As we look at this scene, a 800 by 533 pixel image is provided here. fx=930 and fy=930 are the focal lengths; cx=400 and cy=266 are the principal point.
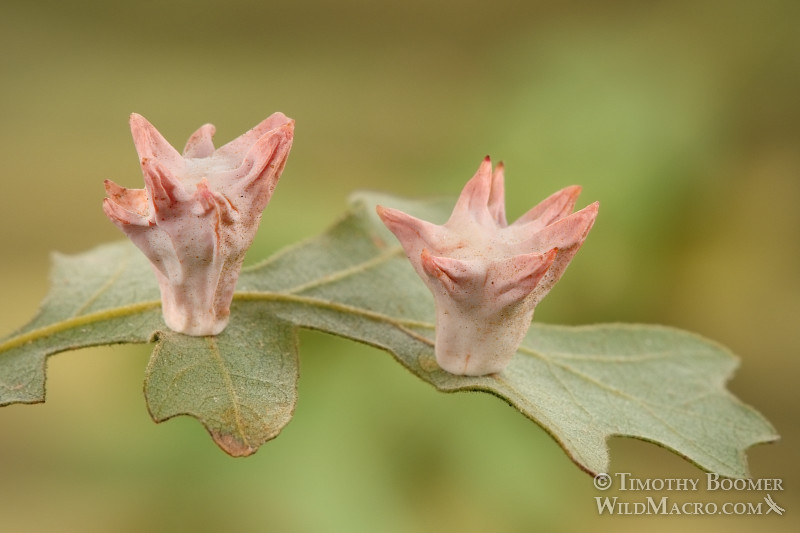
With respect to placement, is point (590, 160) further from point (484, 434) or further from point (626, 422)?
point (626, 422)

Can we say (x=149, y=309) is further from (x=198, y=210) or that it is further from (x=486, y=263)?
(x=486, y=263)

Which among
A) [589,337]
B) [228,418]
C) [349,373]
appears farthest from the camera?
[349,373]

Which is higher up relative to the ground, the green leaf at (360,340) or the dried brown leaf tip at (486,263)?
the dried brown leaf tip at (486,263)

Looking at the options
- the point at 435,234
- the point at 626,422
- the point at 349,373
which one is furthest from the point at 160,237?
the point at 349,373

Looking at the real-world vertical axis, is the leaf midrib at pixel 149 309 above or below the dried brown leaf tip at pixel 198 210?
below
